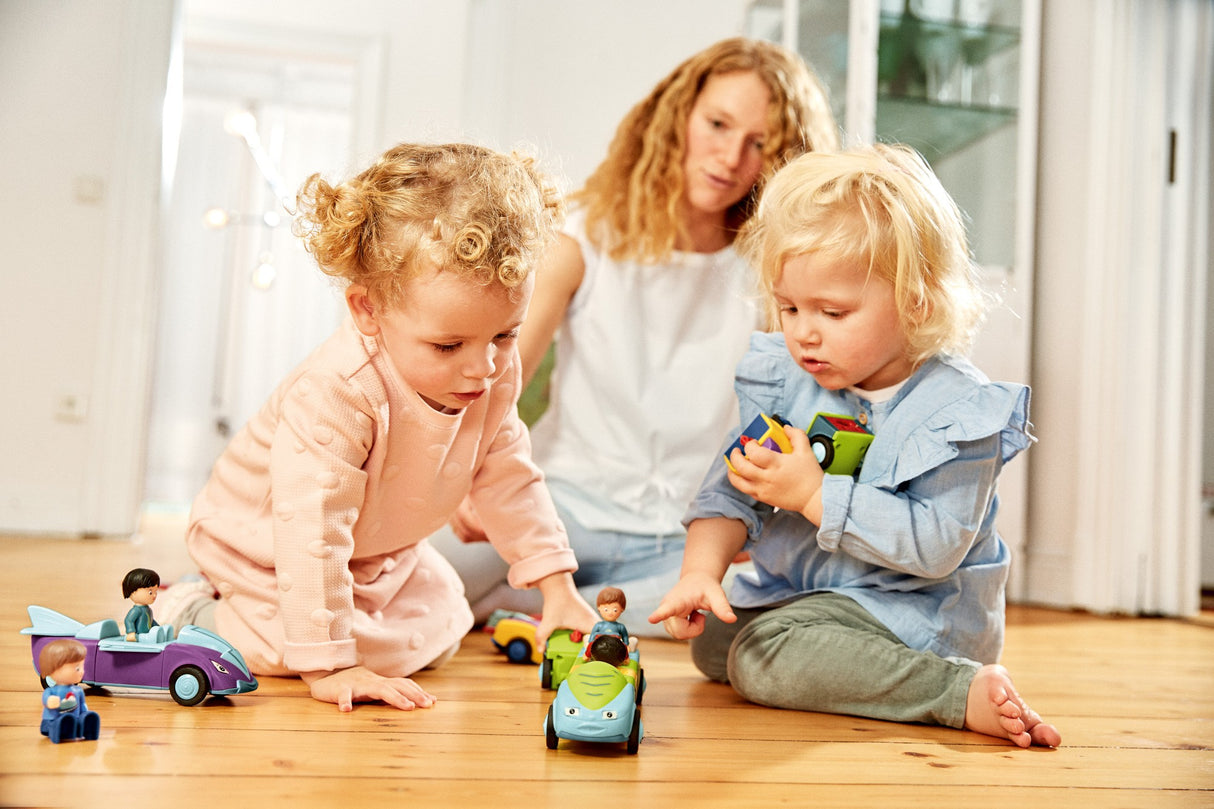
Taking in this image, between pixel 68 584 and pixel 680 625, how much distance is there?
4.15 ft

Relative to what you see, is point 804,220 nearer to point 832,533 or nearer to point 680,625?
point 832,533

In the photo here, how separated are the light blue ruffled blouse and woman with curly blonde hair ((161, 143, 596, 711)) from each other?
9.3 inches

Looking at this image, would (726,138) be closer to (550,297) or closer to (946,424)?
(550,297)

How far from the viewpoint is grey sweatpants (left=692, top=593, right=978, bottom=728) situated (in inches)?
40.9

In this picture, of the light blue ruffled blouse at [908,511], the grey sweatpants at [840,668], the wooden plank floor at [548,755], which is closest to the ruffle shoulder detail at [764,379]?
the light blue ruffled blouse at [908,511]

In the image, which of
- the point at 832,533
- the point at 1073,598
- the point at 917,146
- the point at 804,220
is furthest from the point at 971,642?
the point at 917,146

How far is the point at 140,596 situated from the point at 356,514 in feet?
0.68

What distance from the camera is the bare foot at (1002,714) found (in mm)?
964

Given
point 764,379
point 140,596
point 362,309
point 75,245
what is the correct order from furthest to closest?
point 75,245 < point 764,379 < point 362,309 < point 140,596

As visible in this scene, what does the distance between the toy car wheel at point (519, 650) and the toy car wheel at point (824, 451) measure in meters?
0.44

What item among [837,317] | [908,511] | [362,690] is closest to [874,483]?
[908,511]

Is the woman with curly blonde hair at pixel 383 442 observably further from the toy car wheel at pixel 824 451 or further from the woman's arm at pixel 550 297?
the woman's arm at pixel 550 297

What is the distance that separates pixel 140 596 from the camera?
0.93 meters

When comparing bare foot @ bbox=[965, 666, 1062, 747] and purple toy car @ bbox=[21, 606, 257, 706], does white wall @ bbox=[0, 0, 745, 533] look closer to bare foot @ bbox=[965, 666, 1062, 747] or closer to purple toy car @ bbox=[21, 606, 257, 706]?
purple toy car @ bbox=[21, 606, 257, 706]
